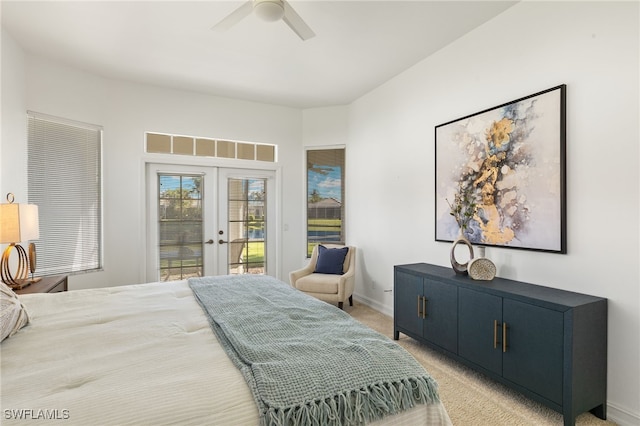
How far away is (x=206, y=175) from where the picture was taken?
451 cm

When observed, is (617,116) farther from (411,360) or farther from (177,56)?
(177,56)

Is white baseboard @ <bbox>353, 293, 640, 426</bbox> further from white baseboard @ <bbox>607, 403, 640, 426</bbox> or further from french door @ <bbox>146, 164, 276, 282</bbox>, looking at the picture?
french door @ <bbox>146, 164, 276, 282</bbox>

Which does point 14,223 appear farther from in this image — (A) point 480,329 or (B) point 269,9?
(A) point 480,329

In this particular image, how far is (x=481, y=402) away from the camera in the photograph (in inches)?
85.6

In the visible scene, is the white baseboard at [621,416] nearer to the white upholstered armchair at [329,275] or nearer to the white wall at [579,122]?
the white wall at [579,122]

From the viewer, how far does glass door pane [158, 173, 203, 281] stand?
14.1 ft

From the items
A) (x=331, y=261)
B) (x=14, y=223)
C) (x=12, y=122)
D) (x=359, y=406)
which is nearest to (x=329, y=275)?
(x=331, y=261)

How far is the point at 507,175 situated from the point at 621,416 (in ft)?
5.42

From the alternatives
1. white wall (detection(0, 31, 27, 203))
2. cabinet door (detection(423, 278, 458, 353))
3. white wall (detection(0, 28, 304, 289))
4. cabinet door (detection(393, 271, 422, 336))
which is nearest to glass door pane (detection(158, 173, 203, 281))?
white wall (detection(0, 28, 304, 289))

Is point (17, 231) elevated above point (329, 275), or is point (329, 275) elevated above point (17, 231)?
point (17, 231)

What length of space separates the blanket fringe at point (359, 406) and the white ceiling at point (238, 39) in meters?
2.55

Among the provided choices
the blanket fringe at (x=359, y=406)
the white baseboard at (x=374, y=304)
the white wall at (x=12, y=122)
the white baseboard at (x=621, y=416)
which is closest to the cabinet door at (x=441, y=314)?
the white baseboard at (x=621, y=416)

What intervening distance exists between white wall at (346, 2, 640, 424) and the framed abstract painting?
0.24ft

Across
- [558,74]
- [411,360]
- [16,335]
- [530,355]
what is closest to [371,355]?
[411,360]
